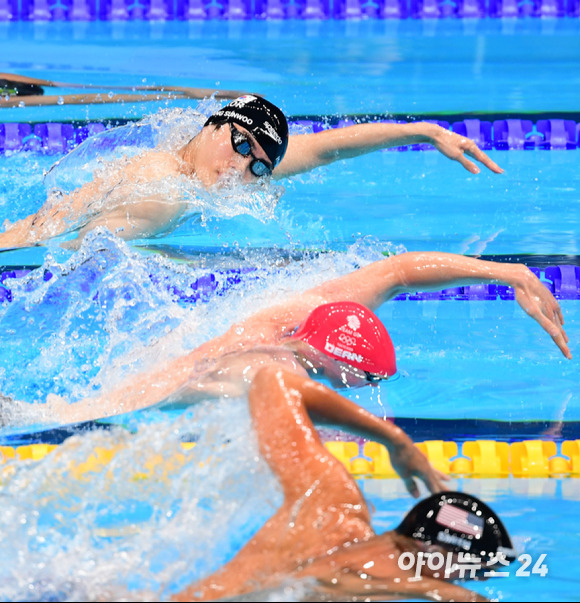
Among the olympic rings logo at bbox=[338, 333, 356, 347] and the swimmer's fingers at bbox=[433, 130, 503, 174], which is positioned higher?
the swimmer's fingers at bbox=[433, 130, 503, 174]

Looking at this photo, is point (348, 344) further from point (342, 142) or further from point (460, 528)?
point (342, 142)

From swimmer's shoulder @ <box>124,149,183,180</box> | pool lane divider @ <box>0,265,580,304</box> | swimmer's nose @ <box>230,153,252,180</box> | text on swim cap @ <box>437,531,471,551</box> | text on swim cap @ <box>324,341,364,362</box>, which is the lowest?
pool lane divider @ <box>0,265,580,304</box>

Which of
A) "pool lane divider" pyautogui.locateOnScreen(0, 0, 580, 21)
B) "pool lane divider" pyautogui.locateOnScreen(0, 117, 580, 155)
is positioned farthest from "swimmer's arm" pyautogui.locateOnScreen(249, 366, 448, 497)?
"pool lane divider" pyautogui.locateOnScreen(0, 0, 580, 21)

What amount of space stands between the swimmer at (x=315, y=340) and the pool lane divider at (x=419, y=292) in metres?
0.78

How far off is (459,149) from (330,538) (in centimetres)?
200

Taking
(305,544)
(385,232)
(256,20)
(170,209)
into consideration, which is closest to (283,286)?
(170,209)

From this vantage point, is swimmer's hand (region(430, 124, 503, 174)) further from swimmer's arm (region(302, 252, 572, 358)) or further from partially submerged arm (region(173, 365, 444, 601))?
partially submerged arm (region(173, 365, 444, 601))

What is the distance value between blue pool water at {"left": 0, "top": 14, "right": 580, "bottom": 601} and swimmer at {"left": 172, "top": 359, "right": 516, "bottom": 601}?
84mm

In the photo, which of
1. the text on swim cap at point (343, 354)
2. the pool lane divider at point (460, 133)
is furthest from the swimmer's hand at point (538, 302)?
the pool lane divider at point (460, 133)

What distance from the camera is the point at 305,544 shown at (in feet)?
6.38

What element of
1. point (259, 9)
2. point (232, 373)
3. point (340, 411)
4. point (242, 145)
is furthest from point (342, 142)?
point (259, 9)

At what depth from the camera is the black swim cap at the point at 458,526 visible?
6.22 feet

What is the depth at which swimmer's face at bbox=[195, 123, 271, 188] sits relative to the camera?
3611 millimetres

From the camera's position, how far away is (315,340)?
2.78 metres
